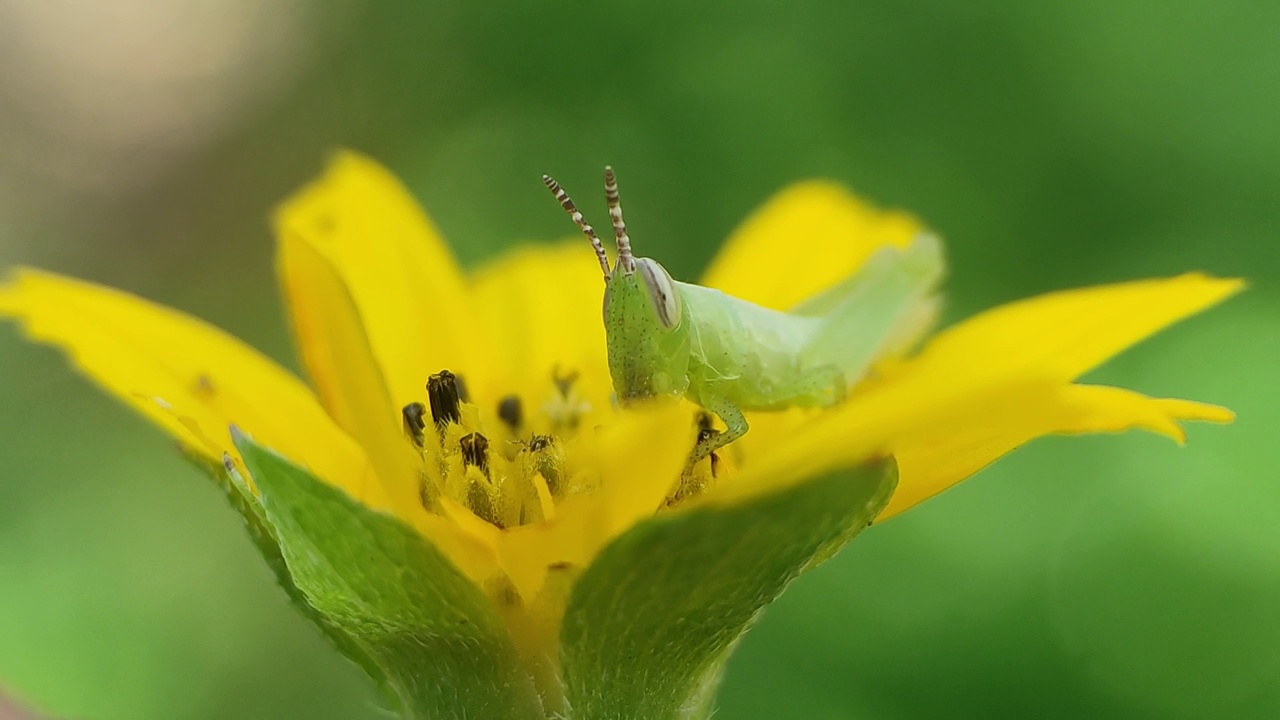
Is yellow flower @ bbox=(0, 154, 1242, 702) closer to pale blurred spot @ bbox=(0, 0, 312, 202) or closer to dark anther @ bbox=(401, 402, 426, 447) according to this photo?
dark anther @ bbox=(401, 402, 426, 447)

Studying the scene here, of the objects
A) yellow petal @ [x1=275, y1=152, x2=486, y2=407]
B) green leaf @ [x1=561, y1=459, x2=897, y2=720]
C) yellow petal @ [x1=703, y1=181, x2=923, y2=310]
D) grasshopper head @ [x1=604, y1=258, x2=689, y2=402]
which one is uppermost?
yellow petal @ [x1=275, y1=152, x2=486, y2=407]

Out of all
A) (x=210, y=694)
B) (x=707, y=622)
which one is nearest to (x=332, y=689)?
(x=210, y=694)

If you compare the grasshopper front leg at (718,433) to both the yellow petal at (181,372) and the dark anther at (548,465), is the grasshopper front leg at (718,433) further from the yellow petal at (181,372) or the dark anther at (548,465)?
the yellow petal at (181,372)

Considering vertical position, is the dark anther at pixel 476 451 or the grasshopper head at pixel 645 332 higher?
the grasshopper head at pixel 645 332

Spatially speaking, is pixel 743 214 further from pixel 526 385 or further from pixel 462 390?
pixel 462 390

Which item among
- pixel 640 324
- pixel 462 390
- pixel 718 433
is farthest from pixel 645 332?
pixel 462 390

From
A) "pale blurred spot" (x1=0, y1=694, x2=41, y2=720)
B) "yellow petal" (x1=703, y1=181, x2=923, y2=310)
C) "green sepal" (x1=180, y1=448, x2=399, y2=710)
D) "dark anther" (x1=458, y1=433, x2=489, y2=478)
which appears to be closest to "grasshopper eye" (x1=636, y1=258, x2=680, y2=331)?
"dark anther" (x1=458, y1=433, x2=489, y2=478)

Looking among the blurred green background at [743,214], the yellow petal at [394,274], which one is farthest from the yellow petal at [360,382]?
the blurred green background at [743,214]

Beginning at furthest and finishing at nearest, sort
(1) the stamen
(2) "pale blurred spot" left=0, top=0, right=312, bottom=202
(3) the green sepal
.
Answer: (2) "pale blurred spot" left=0, top=0, right=312, bottom=202
(1) the stamen
(3) the green sepal
